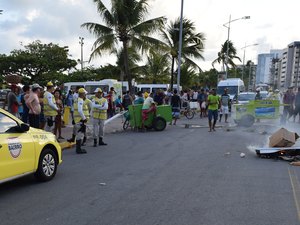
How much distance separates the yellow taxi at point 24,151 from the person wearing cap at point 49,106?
3.68m

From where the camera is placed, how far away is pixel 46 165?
20.9ft

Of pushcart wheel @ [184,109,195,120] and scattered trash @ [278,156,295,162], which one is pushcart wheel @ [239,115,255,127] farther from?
scattered trash @ [278,156,295,162]

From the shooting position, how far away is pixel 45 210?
189 inches

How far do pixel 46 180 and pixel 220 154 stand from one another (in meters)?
4.64

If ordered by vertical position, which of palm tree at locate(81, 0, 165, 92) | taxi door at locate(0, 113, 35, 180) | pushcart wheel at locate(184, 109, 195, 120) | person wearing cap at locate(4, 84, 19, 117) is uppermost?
palm tree at locate(81, 0, 165, 92)

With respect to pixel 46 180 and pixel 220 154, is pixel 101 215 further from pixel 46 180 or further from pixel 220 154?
pixel 220 154

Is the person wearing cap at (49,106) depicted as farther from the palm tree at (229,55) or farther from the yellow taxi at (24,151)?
the palm tree at (229,55)

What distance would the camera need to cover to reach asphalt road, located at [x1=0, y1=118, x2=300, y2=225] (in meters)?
4.51

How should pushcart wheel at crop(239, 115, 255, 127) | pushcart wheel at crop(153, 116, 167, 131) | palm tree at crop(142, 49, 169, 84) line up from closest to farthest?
pushcart wheel at crop(153, 116, 167, 131)
pushcart wheel at crop(239, 115, 255, 127)
palm tree at crop(142, 49, 169, 84)

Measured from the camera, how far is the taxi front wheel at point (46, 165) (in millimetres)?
6180

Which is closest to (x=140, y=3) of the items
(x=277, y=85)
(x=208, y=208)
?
(x=208, y=208)

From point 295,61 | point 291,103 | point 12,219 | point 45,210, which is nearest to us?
point 12,219

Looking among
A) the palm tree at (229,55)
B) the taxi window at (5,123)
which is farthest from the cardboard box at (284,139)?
the palm tree at (229,55)

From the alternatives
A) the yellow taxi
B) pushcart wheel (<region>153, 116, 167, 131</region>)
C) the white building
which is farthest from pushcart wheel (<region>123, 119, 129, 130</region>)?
the white building
